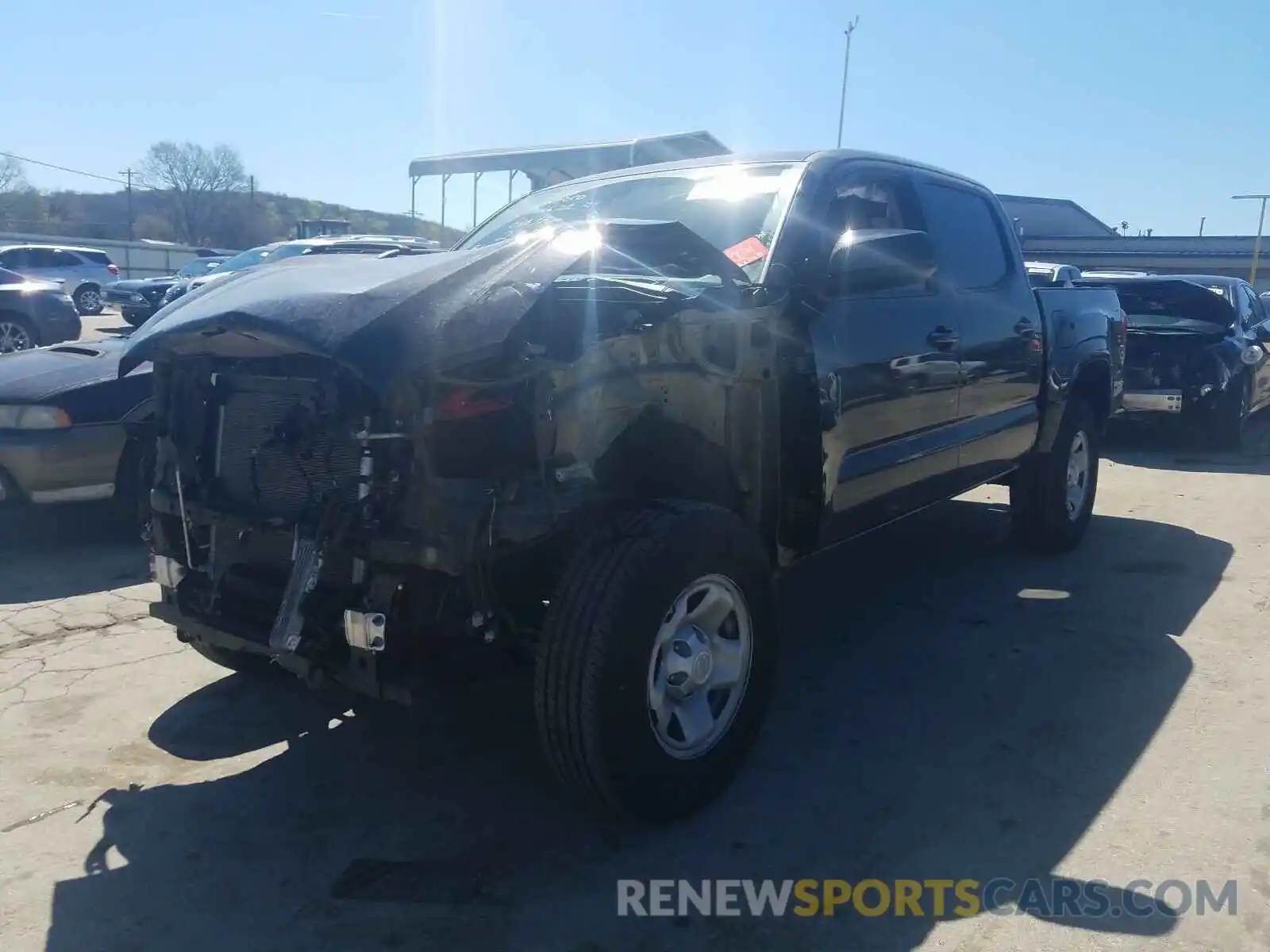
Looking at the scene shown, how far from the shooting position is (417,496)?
2682mm

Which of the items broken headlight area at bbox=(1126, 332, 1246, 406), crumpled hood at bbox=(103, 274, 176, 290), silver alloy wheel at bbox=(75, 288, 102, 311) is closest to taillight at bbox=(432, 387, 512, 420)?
broken headlight area at bbox=(1126, 332, 1246, 406)

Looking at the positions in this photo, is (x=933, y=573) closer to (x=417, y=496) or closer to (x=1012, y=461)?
(x=1012, y=461)

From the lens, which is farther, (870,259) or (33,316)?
(33,316)

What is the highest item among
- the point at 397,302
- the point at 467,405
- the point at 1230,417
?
the point at 397,302

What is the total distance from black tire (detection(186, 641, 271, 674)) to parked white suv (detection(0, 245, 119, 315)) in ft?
82.5

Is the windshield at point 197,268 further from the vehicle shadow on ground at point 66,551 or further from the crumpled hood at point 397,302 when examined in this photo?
the crumpled hood at point 397,302

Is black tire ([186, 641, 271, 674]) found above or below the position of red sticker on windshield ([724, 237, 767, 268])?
below

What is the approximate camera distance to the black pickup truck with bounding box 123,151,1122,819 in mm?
2711

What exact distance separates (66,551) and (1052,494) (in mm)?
5452

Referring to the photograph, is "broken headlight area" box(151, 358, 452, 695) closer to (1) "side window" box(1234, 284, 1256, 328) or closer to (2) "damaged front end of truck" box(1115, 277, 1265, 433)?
(2) "damaged front end of truck" box(1115, 277, 1265, 433)

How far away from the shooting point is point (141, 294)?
71.4 feet

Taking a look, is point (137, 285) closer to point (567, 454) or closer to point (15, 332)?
point (15, 332)

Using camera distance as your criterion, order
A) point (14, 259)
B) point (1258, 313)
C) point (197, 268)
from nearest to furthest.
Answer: point (1258, 313)
point (197, 268)
point (14, 259)

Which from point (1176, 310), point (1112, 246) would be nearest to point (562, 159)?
point (1176, 310)
